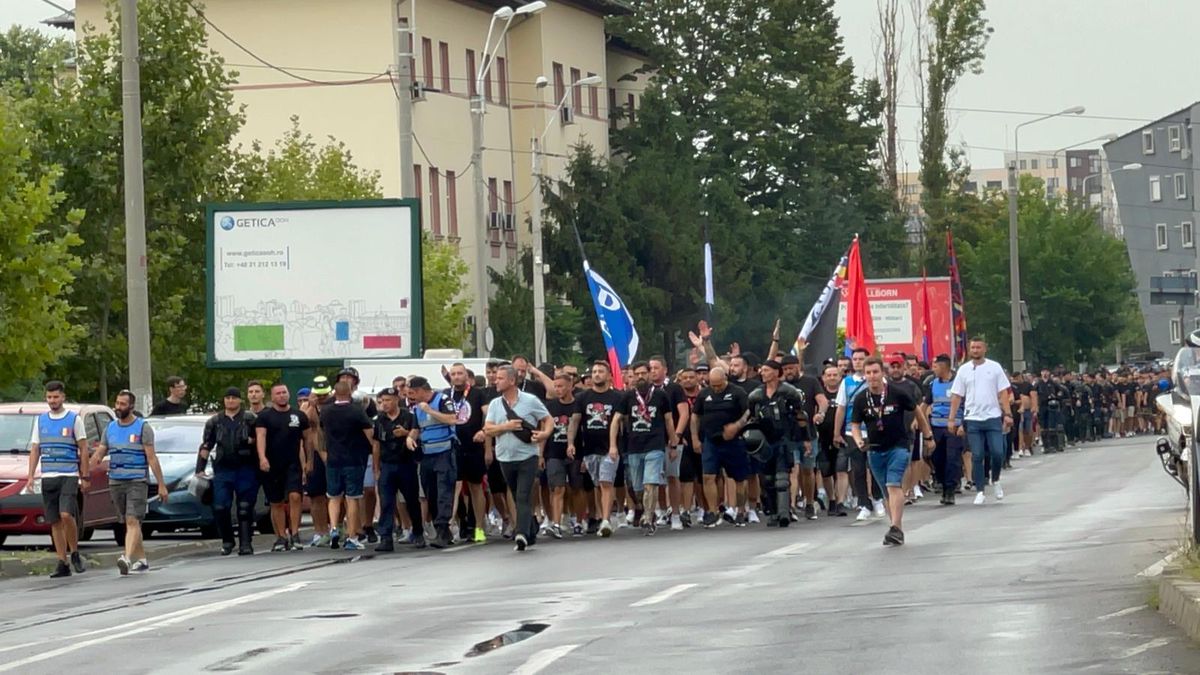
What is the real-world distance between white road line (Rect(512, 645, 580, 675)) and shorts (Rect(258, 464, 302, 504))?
37.7 ft

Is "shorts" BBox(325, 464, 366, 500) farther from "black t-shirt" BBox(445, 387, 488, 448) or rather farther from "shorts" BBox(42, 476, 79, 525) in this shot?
"shorts" BBox(42, 476, 79, 525)

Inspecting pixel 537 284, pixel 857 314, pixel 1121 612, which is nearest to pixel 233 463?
pixel 1121 612

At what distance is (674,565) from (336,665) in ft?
23.3

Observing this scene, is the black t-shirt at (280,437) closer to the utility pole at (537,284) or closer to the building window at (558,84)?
the utility pole at (537,284)

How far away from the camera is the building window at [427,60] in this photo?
193 ft

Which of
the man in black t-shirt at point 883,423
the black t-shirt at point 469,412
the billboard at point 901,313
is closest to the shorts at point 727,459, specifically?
the black t-shirt at point 469,412

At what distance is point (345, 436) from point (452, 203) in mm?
37994

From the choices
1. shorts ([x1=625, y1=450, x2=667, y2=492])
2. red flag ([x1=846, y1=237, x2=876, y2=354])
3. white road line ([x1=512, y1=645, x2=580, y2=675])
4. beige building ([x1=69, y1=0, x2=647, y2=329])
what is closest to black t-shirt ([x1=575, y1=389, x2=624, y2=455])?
shorts ([x1=625, y1=450, x2=667, y2=492])

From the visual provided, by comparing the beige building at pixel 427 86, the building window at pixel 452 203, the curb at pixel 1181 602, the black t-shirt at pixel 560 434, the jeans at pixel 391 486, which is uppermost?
the beige building at pixel 427 86

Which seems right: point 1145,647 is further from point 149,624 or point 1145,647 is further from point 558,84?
point 558,84

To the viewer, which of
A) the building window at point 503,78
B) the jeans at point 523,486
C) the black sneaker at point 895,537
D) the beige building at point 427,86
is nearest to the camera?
the black sneaker at point 895,537

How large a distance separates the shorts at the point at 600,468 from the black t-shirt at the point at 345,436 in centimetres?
247

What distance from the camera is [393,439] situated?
23344 millimetres

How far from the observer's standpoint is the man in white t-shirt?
26.2 metres
